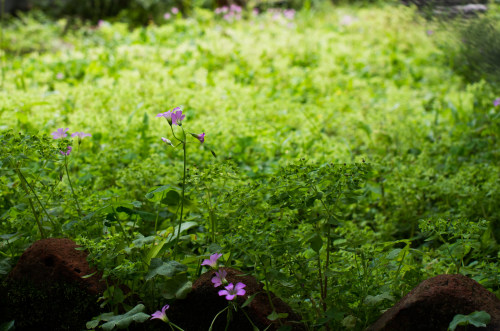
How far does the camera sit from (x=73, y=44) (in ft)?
23.4

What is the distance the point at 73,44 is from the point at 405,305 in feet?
21.8

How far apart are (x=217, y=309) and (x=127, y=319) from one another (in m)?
0.32

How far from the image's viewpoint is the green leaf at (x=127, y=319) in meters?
1.66

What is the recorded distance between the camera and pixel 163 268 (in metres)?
1.77

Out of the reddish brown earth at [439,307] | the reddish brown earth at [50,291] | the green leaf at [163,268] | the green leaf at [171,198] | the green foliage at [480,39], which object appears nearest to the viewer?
the reddish brown earth at [439,307]

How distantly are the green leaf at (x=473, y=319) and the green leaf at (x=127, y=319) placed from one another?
38.0 inches

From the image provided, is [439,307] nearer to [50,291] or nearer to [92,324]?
[92,324]

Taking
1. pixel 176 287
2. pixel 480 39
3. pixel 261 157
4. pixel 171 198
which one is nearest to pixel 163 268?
pixel 176 287

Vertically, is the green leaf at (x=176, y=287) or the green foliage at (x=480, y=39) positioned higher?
the green foliage at (x=480, y=39)

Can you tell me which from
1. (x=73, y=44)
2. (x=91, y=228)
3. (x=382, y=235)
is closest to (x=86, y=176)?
(x=91, y=228)

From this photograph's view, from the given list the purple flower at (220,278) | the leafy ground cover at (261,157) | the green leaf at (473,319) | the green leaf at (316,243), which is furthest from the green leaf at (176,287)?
the green leaf at (473,319)

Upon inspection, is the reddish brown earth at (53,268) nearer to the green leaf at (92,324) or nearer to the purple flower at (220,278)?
the green leaf at (92,324)

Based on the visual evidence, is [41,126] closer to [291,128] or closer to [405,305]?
[291,128]

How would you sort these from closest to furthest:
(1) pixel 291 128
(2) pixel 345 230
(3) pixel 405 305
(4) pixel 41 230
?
(3) pixel 405 305, (4) pixel 41 230, (2) pixel 345 230, (1) pixel 291 128
